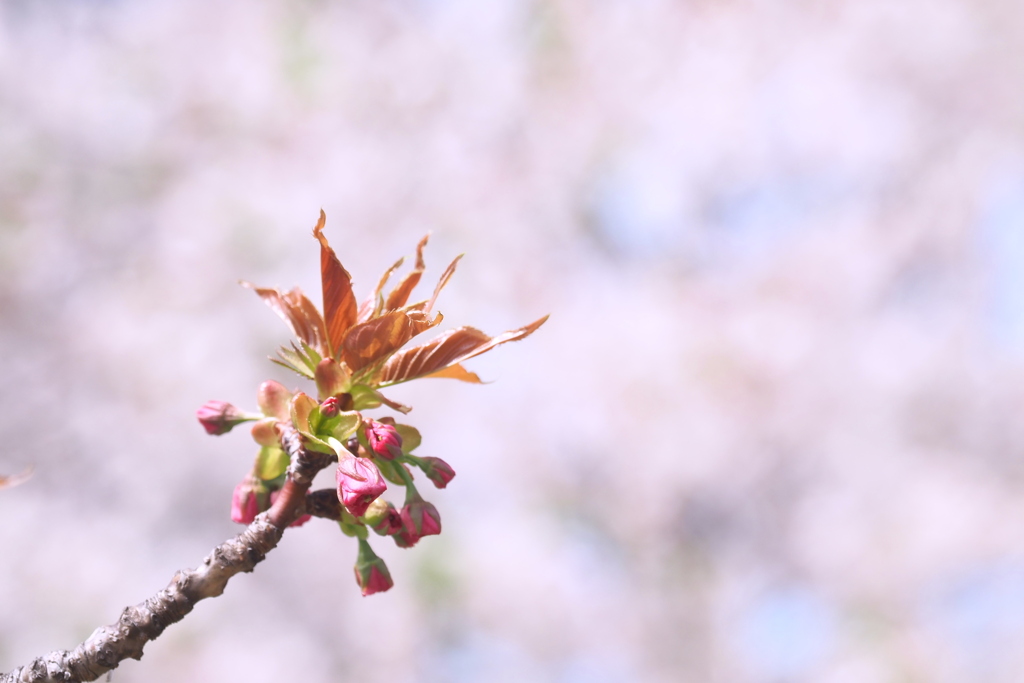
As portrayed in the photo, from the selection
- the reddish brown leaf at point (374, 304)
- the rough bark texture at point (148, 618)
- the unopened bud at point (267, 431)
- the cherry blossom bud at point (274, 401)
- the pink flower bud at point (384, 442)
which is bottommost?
the rough bark texture at point (148, 618)

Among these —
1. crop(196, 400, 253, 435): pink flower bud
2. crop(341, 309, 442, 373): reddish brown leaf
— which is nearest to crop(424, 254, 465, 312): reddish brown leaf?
crop(341, 309, 442, 373): reddish brown leaf

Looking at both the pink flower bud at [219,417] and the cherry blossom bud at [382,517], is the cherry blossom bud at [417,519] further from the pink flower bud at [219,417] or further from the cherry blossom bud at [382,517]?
the pink flower bud at [219,417]

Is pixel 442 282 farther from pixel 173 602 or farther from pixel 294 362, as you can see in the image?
pixel 173 602

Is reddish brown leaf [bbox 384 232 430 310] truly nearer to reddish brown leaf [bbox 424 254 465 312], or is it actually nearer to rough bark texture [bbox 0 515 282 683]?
reddish brown leaf [bbox 424 254 465 312]

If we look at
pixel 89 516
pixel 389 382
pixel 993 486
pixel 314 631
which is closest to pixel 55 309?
pixel 89 516

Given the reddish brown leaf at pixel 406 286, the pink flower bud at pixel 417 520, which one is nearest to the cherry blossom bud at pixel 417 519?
the pink flower bud at pixel 417 520

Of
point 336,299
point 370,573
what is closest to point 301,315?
point 336,299

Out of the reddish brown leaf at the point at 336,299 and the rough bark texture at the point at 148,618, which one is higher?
the reddish brown leaf at the point at 336,299
